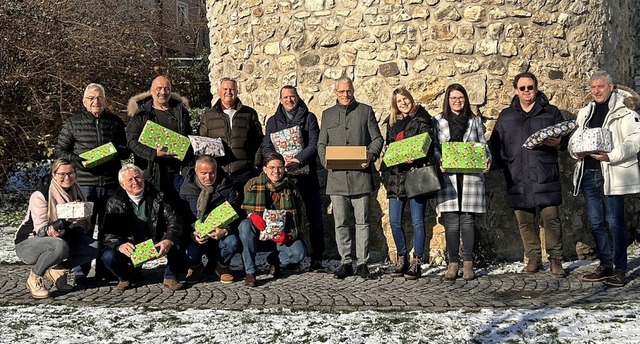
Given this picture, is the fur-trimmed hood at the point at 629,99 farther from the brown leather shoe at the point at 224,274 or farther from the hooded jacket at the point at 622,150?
the brown leather shoe at the point at 224,274

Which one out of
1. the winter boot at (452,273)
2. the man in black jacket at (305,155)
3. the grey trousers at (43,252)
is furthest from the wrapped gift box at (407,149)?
the grey trousers at (43,252)

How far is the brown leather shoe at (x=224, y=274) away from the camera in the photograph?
5902 millimetres

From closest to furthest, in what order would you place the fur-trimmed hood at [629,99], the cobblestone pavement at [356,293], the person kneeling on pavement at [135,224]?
the cobblestone pavement at [356,293]
the person kneeling on pavement at [135,224]
the fur-trimmed hood at [629,99]

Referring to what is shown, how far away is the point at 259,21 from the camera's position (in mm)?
7348

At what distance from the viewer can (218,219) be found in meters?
5.73

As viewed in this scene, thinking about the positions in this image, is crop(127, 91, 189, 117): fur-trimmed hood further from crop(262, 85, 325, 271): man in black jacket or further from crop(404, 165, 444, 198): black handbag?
crop(404, 165, 444, 198): black handbag

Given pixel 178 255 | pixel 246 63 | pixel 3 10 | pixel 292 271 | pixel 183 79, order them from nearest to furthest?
1. pixel 178 255
2. pixel 292 271
3. pixel 246 63
4. pixel 3 10
5. pixel 183 79

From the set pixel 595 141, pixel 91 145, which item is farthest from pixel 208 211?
pixel 595 141

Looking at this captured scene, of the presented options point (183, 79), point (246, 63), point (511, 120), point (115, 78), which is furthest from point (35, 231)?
point (183, 79)

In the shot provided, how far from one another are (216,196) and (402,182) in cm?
166

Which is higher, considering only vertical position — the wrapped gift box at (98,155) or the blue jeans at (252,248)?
the wrapped gift box at (98,155)

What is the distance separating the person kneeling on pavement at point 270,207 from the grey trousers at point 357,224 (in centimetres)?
35

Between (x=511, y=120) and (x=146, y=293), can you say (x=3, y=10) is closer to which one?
(x=146, y=293)

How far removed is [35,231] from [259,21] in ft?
10.9
